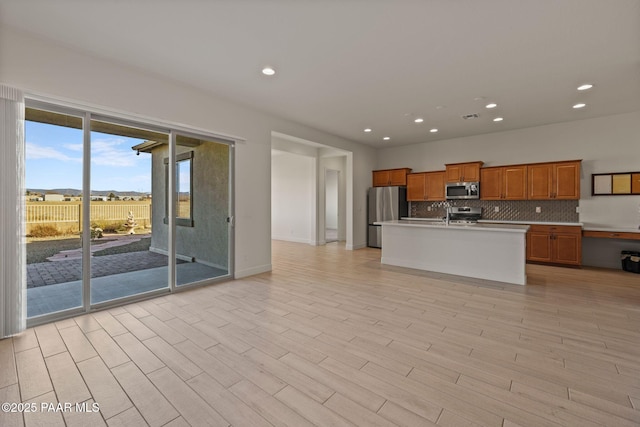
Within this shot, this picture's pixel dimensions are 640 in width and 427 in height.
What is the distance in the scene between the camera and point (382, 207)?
7.82 m

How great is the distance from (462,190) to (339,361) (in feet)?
19.4

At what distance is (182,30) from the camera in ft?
8.71

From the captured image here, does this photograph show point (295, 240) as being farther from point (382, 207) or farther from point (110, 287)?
point (110, 287)

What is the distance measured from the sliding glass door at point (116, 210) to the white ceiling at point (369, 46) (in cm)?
92

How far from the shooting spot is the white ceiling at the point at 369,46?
236 centimetres

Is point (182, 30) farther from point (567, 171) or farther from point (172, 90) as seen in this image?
point (567, 171)

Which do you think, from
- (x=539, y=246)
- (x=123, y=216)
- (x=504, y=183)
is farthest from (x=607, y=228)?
(x=123, y=216)

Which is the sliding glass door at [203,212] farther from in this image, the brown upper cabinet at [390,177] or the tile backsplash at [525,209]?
the brown upper cabinet at [390,177]

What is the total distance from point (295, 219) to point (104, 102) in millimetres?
6355

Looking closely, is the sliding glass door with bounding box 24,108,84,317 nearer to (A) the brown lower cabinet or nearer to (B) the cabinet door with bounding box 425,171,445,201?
(B) the cabinet door with bounding box 425,171,445,201

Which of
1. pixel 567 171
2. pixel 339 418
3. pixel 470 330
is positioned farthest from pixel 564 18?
pixel 567 171

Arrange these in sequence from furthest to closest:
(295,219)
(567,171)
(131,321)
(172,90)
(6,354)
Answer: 1. (295,219)
2. (567,171)
3. (172,90)
4. (131,321)
5. (6,354)

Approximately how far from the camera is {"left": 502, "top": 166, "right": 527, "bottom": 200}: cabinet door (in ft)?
19.7

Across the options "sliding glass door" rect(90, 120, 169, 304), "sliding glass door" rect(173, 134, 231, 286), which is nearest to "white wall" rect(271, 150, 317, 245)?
"sliding glass door" rect(173, 134, 231, 286)
